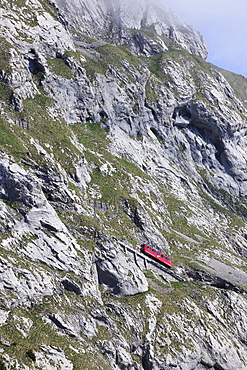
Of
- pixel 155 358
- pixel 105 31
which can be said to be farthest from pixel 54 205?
pixel 105 31

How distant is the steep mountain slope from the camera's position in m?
31.1

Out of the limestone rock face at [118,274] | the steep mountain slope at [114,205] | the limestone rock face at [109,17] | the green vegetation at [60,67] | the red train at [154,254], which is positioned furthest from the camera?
the limestone rock face at [109,17]

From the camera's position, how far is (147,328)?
37000mm

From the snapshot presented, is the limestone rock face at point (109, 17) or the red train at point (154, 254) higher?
the limestone rock face at point (109, 17)

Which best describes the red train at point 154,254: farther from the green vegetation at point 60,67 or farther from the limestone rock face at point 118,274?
the green vegetation at point 60,67

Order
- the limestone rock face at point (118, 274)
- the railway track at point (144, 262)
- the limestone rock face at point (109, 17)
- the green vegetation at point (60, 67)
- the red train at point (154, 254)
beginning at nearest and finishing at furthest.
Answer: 1. the limestone rock face at point (118, 274)
2. the railway track at point (144, 262)
3. the red train at point (154, 254)
4. the green vegetation at point (60, 67)
5. the limestone rock face at point (109, 17)

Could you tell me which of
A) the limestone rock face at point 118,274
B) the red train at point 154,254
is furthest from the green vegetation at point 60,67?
the limestone rock face at point 118,274

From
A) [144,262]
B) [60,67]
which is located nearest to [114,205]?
[144,262]

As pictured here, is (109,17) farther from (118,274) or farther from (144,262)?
(118,274)

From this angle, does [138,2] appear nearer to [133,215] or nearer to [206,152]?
[206,152]

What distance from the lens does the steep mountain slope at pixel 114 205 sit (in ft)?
102

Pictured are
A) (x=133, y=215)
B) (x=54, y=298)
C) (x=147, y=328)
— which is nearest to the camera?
(x=54, y=298)

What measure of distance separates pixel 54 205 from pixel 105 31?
5592 inches

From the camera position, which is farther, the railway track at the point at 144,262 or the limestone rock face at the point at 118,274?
the railway track at the point at 144,262
